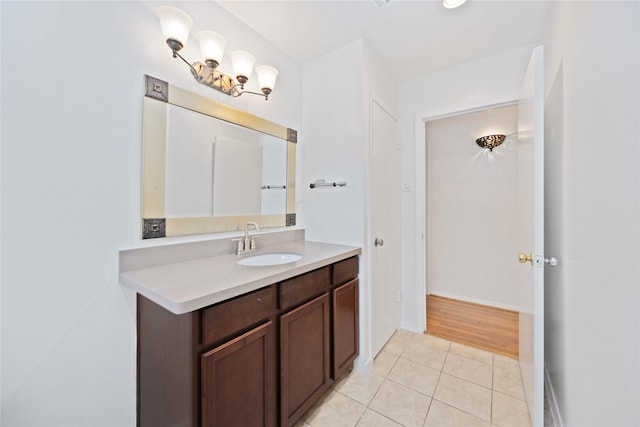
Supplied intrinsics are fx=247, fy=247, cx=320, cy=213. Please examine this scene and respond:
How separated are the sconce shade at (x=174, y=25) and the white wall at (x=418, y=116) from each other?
6.27 feet

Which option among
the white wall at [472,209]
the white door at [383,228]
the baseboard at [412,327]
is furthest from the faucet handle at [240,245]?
the white wall at [472,209]

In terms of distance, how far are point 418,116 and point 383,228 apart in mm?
1147

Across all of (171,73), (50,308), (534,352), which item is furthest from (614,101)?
(50,308)

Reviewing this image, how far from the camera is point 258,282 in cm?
101

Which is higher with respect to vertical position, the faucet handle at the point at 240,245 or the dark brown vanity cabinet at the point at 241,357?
the faucet handle at the point at 240,245

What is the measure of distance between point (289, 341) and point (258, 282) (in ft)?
1.26

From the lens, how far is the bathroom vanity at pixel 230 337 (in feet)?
2.80

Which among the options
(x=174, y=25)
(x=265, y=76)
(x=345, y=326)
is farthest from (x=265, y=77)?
(x=345, y=326)

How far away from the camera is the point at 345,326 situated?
1.60m

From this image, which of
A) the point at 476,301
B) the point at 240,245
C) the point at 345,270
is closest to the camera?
the point at 240,245

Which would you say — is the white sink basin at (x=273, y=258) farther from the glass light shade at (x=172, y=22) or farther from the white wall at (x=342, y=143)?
the glass light shade at (x=172, y=22)

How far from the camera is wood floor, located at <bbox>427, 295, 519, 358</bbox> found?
6.85ft

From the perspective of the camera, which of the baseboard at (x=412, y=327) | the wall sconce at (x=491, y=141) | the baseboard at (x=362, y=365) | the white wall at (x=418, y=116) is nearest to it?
the baseboard at (x=362, y=365)

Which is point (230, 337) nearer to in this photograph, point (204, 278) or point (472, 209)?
point (204, 278)
